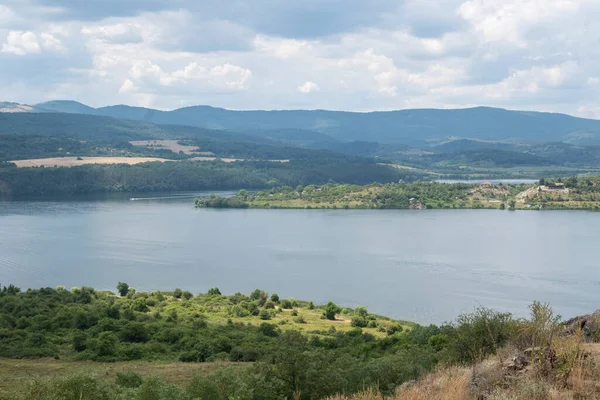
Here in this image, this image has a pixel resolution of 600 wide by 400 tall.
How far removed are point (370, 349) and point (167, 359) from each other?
25.0ft

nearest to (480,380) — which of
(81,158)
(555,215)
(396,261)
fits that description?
(396,261)

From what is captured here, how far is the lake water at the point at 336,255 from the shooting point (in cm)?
4650

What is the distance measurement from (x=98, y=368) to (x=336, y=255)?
140ft

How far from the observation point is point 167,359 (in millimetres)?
24250

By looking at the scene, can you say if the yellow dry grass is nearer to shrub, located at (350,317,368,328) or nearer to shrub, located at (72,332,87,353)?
shrub, located at (72,332,87,353)

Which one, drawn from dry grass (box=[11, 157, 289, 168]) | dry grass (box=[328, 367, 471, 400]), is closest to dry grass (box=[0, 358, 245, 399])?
dry grass (box=[328, 367, 471, 400])

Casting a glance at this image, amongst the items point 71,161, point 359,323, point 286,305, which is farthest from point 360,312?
point 71,161

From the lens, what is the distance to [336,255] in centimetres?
6278

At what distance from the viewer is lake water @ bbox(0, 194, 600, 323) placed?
4650 centimetres

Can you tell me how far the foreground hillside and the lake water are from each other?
Answer: 8337 millimetres

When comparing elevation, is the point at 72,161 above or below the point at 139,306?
above

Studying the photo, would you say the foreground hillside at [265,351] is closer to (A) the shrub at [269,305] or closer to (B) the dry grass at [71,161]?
(A) the shrub at [269,305]

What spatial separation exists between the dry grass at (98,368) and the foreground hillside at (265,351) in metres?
0.06

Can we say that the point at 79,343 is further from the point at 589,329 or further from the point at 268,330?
the point at 589,329
